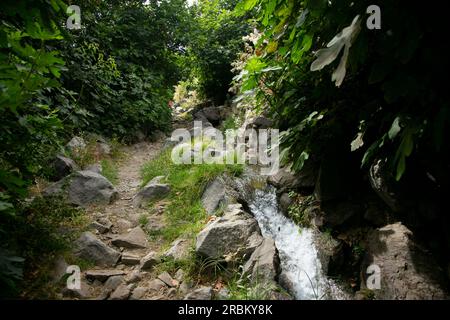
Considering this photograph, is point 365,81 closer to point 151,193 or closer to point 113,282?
point 113,282

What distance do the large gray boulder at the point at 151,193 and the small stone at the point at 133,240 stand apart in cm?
109

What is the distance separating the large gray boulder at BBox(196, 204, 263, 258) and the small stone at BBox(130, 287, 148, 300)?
754 mm

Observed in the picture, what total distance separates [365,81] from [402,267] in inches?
79.5

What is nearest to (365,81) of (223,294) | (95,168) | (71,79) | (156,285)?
(223,294)

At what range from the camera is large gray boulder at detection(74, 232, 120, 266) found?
3.84 metres

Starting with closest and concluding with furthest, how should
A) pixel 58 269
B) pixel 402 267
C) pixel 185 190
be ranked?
pixel 402 267 < pixel 58 269 < pixel 185 190

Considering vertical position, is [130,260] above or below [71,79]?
below

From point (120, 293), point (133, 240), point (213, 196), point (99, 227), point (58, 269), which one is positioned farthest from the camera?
point (213, 196)

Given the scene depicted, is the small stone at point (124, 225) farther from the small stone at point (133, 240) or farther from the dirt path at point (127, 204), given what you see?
the small stone at point (133, 240)

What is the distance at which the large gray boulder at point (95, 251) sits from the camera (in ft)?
12.6

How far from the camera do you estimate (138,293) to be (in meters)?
3.39

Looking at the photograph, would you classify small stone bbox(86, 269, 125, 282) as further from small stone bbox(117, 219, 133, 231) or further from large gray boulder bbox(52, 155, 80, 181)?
large gray boulder bbox(52, 155, 80, 181)

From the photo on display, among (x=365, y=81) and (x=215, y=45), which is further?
(x=215, y=45)
